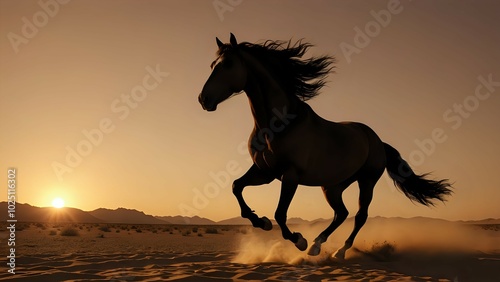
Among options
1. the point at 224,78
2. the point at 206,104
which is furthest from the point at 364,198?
the point at 206,104

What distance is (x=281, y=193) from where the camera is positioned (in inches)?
214

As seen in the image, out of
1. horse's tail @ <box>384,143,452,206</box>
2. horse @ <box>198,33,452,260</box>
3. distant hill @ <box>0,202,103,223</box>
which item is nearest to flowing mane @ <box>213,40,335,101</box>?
horse @ <box>198,33,452,260</box>

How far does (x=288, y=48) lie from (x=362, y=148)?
196cm

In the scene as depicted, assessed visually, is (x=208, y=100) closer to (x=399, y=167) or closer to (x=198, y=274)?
(x=198, y=274)

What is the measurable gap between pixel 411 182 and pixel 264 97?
155 inches

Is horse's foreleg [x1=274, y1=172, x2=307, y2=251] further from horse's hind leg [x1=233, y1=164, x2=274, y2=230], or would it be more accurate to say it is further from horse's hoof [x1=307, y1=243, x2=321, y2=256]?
horse's hoof [x1=307, y1=243, x2=321, y2=256]

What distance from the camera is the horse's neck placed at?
571cm

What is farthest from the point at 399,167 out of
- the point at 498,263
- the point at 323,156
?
the point at 323,156

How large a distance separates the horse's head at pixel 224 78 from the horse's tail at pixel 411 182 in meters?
3.82

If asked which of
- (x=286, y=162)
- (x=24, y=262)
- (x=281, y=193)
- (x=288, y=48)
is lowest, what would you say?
(x=24, y=262)

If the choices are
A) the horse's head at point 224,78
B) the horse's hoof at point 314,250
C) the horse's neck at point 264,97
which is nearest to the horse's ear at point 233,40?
the horse's head at point 224,78

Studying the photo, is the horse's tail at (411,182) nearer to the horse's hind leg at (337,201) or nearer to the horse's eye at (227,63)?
the horse's hind leg at (337,201)

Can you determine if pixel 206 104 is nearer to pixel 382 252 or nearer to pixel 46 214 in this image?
pixel 382 252

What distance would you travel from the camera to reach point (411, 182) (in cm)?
814
